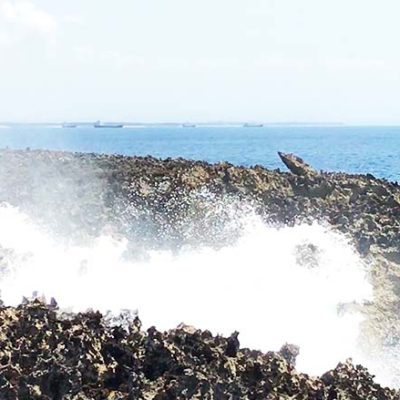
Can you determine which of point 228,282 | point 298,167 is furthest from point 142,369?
point 298,167

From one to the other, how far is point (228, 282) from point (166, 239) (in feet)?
8.24

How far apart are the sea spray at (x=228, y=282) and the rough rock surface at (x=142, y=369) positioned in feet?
17.4

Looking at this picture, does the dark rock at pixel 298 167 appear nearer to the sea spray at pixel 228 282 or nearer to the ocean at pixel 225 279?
the ocean at pixel 225 279

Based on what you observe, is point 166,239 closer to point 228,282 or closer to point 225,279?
point 225,279

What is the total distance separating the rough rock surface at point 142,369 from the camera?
403 inches

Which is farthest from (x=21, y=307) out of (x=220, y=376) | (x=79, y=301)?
(x=79, y=301)

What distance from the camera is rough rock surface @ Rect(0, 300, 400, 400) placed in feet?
33.6

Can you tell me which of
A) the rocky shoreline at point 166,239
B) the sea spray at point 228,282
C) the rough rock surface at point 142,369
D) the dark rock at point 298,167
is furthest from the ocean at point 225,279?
the rough rock surface at point 142,369

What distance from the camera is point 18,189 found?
23703mm

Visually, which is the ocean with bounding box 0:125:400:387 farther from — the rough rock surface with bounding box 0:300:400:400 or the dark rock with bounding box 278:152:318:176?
the rough rock surface with bounding box 0:300:400:400

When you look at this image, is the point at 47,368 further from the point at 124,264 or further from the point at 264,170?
the point at 264,170

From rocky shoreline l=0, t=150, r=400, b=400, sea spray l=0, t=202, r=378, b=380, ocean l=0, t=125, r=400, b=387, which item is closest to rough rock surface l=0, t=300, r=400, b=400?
rocky shoreline l=0, t=150, r=400, b=400

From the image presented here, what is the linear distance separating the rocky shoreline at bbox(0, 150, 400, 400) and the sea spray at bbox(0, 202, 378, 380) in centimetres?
53

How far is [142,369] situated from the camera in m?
10.7
